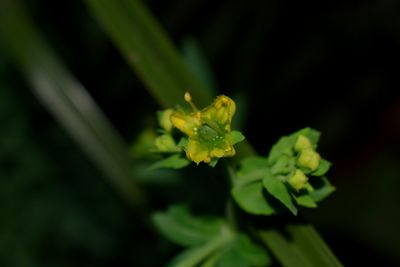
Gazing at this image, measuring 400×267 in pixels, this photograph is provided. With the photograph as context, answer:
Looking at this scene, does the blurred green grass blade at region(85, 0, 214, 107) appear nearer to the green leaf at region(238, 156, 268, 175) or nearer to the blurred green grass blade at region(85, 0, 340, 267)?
the blurred green grass blade at region(85, 0, 340, 267)

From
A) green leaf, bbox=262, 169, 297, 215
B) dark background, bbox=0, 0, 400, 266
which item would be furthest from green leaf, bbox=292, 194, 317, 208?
dark background, bbox=0, 0, 400, 266

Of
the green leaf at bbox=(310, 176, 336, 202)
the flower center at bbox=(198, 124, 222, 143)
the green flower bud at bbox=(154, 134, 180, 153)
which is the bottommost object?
the green leaf at bbox=(310, 176, 336, 202)

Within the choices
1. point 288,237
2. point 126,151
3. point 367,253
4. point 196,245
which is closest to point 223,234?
point 196,245

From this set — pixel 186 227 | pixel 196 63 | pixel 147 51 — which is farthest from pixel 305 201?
pixel 196 63

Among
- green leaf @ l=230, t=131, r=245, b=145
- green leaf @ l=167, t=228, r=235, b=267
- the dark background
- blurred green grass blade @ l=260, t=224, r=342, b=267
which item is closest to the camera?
green leaf @ l=230, t=131, r=245, b=145

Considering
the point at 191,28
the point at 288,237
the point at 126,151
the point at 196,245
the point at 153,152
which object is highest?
the point at 191,28

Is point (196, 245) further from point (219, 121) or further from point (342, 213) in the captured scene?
point (342, 213)
